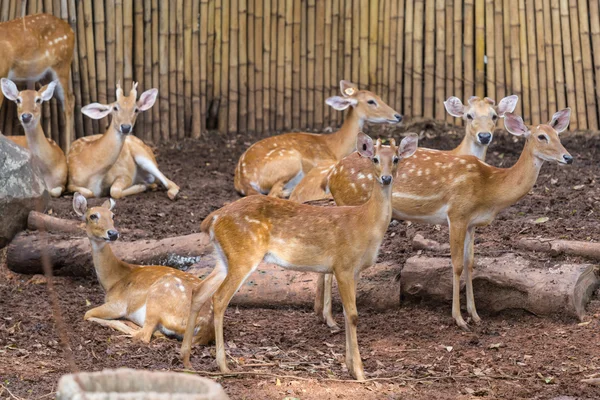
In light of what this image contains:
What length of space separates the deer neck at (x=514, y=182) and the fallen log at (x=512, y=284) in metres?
0.48

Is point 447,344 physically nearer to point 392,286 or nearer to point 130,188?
point 392,286

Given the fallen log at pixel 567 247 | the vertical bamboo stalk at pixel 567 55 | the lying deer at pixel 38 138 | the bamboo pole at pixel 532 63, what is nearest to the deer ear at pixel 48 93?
the lying deer at pixel 38 138

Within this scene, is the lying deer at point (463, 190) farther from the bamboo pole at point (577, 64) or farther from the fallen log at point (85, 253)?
the bamboo pole at point (577, 64)

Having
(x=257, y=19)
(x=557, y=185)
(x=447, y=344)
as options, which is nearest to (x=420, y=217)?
(x=447, y=344)

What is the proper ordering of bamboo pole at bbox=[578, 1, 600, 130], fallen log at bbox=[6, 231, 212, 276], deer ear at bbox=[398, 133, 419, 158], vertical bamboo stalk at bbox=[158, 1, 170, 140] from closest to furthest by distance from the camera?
1. deer ear at bbox=[398, 133, 419, 158]
2. fallen log at bbox=[6, 231, 212, 276]
3. bamboo pole at bbox=[578, 1, 600, 130]
4. vertical bamboo stalk at bbox=[158, 1, 170, 140]

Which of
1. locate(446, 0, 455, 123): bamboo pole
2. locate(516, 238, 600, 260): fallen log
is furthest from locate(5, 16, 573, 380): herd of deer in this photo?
locate(446, 0, 455, 123): bamboo pole

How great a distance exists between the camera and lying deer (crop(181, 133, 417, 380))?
6598mm

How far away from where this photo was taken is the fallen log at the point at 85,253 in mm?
8773

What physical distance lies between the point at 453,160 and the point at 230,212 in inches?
83.2

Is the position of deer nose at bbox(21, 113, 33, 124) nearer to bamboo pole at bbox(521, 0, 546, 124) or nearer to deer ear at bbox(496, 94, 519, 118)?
deer ear at bbox(496, 94, 519, 118)

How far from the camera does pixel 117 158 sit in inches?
432

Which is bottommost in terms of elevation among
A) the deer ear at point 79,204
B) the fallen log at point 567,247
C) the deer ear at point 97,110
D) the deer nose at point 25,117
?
the fallen log at point 567,247

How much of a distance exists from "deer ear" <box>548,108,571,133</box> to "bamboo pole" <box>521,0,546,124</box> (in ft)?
11.9

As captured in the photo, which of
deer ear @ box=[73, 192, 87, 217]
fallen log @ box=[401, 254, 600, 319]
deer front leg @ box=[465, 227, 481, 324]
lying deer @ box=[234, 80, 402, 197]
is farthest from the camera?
lying deer @ box=[234, 80, 402, 197]
